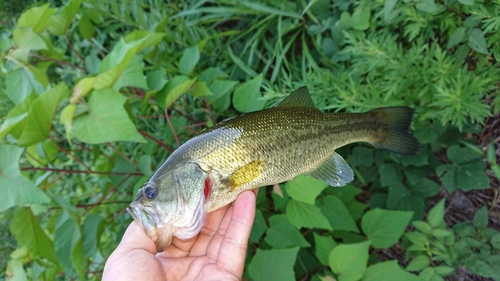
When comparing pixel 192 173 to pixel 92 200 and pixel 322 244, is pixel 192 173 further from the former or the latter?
pixel 92 200

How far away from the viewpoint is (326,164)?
1831 mm

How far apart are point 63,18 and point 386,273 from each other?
2.41 meters

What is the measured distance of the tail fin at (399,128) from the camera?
1.83 m

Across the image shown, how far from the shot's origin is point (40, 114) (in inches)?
73.0

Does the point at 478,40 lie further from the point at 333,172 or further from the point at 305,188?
the point at 305,188

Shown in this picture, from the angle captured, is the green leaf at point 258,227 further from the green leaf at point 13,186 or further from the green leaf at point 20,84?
the green leaf at point 20,84

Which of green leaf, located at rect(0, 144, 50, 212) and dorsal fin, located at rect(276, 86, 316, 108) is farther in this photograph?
dorsal fin, located at rect(276, 86, 316, 108)

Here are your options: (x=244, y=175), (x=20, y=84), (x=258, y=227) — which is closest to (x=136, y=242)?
(x=244, y=175)

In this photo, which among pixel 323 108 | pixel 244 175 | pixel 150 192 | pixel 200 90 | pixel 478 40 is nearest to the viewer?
pixel 150 192

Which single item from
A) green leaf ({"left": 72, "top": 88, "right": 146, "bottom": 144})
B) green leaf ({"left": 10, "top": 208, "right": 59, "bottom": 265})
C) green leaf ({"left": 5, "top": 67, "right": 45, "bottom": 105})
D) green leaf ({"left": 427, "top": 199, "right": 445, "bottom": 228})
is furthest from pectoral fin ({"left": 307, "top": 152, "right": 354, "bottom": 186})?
green leaf ({"left": 5, "top": 67, "right": 45, "bottom": 105})

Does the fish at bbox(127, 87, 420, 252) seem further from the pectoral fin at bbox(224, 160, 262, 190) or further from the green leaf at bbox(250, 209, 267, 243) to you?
the green leaf at bbox(250, 209, 267, 243)

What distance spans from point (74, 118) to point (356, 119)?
145 centimetres

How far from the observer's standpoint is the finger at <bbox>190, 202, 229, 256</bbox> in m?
1.81

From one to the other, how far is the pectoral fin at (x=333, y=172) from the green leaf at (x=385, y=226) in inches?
17.7
